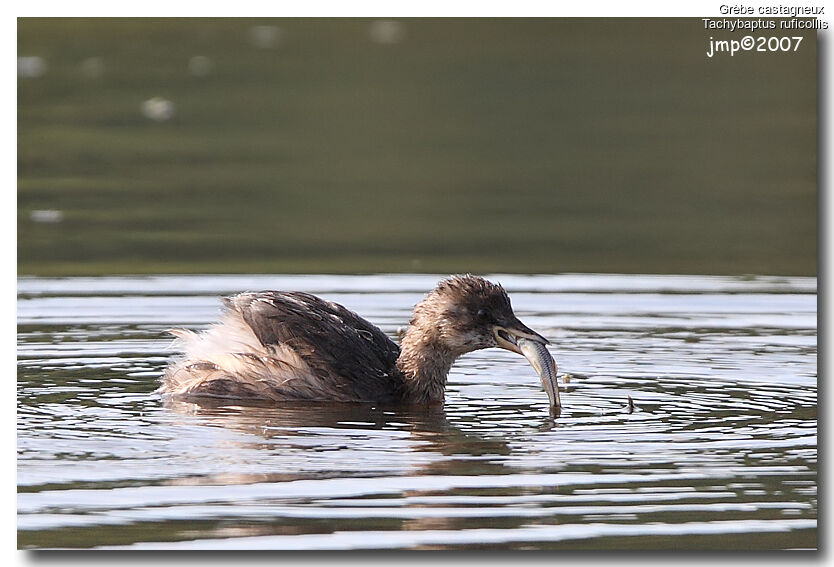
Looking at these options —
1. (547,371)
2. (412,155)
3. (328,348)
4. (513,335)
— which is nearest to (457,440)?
(547,371)

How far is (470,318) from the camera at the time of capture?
10.1m

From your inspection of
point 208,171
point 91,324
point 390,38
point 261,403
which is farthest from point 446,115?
point 261,403

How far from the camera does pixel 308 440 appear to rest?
29.8ft

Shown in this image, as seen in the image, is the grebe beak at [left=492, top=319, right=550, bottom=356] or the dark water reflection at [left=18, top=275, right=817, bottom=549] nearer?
the dark water reflection at [left=18, top=275, right=817, bottom=549]

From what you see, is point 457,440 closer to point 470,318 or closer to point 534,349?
point 534,349

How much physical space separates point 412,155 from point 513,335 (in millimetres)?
6471

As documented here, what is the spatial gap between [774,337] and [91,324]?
444 cm

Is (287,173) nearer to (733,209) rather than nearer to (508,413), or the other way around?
(733,209)

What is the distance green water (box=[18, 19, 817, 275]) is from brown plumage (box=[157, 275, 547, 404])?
6.96 ft

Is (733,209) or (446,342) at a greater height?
(733,209)

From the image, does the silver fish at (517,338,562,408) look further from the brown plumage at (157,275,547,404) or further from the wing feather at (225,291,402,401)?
the wing feather at (225,291,402,401)

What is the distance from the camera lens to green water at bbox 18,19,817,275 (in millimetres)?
13227

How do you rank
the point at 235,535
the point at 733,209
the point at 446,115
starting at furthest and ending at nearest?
the point at 446,115
the point at 733,209
the point at 235,535

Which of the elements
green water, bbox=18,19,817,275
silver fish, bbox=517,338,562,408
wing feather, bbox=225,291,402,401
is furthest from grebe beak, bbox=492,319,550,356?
green water, bbox=18,19,817,275
